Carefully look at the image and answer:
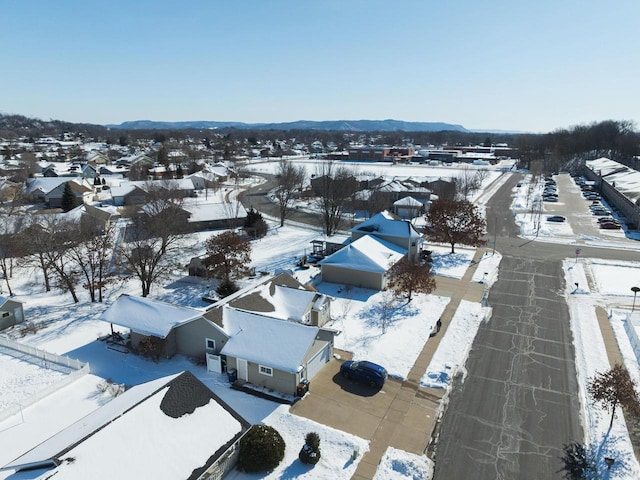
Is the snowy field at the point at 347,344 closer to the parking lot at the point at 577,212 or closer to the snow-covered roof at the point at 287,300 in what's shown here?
the snow-covered roof at the point at 287,300

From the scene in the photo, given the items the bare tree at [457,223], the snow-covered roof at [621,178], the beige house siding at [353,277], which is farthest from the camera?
the snow-covered roof at [621,178]

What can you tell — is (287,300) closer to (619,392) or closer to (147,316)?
(147,316)

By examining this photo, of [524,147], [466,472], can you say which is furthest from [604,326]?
[524,147]

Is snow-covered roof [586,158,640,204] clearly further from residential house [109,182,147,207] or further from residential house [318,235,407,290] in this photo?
residential house [109,182,147,207]

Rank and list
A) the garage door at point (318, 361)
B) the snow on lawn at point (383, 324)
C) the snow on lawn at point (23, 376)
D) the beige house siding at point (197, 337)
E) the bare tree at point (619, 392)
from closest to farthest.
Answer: the bare tree at point (619, 392), the snow on lawn at point (23, 376), the garage door at point (318, 361), the beige house siding at point (197, 337), the snow on lawn at point (383, 324)

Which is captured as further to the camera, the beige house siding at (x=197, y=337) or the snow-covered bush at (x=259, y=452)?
the beige house siding at (x=197, y=337)

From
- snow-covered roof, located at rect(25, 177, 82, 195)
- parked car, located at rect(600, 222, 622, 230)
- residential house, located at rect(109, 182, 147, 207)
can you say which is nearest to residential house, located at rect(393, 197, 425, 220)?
parked car, located at rect(600, 222, 622, 230)

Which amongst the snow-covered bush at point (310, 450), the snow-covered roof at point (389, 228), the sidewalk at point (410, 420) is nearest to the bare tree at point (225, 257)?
the snow-covered roof at point (389, 228)

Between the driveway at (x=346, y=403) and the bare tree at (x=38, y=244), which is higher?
the bare tree at (x=38, y=244)
